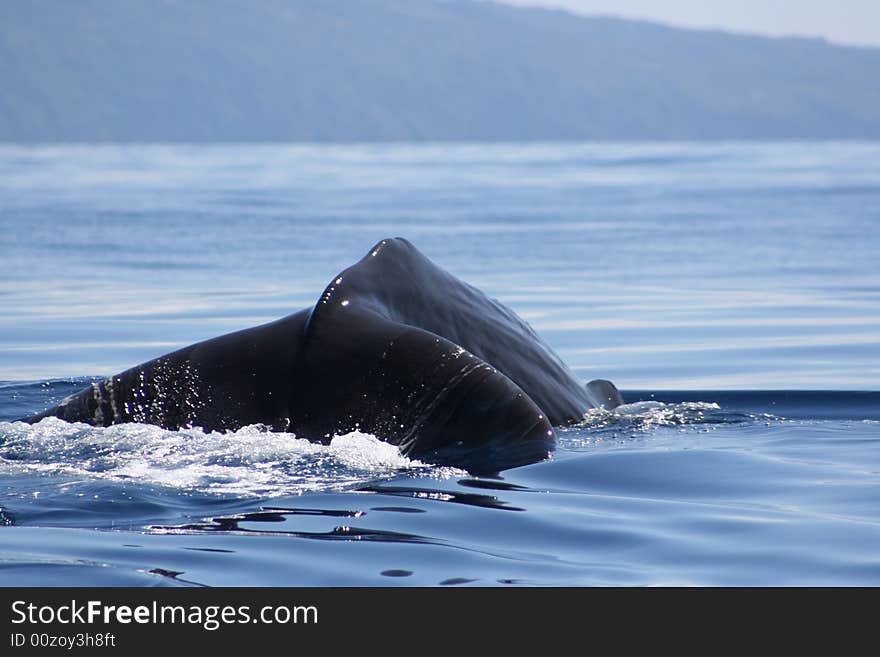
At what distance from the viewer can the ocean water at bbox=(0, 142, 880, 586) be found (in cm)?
460

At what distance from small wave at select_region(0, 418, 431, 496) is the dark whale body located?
81 millimetres

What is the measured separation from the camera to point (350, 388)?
589 cm

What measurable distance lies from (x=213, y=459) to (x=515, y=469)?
1.29m

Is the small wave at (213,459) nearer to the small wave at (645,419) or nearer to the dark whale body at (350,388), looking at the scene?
the dark whale body at (350,388)

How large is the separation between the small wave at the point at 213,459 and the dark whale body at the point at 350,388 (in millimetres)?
81

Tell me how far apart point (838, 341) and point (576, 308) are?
11.0 feet

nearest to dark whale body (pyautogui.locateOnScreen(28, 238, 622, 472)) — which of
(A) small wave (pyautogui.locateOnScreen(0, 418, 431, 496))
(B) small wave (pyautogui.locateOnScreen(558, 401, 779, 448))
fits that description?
(A) small wave (pyautogui.locateOnScreen(0, 418, 431, 496))

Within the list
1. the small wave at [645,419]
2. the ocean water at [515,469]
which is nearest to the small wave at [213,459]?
the ocean water at [515,469]

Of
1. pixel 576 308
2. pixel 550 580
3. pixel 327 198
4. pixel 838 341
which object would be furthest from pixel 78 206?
pixel 550 580

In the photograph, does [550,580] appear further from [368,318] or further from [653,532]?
[368,318]

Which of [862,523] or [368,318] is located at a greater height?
[368,318]

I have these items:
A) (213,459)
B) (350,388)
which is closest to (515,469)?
(350,388)

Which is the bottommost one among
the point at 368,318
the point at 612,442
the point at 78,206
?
the point at 612,442
